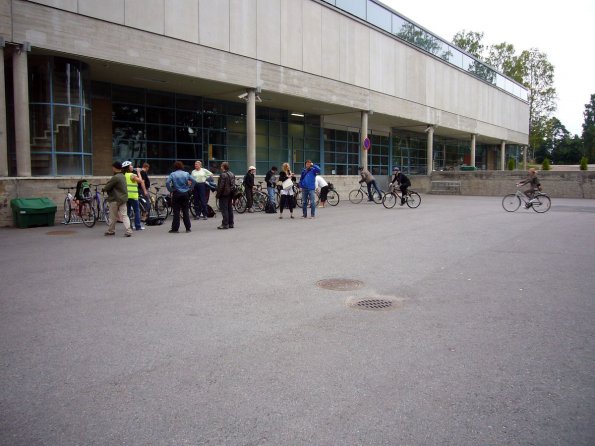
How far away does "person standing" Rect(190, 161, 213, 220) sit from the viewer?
655 inches

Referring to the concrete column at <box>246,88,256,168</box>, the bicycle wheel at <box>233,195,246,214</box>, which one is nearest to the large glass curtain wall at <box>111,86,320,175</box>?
the concrete column at <box>246,88,256,168</box>

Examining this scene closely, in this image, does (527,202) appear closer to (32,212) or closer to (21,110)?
(32,212)

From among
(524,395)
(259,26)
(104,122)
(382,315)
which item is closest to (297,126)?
(259,26)

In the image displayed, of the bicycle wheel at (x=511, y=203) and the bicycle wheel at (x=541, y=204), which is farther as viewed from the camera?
the bicycle wheel at (x=511, y=203)

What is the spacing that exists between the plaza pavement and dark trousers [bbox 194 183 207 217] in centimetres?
779

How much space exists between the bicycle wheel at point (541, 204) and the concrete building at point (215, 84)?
11.2 m

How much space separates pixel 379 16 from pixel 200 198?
70.7ft

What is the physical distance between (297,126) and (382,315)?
85.8 ft

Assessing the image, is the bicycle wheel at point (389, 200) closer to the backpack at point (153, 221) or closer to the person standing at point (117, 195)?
the backpack at point (153, 221)

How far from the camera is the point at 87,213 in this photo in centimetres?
1494

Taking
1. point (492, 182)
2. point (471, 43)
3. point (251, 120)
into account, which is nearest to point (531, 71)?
point (471, 43)

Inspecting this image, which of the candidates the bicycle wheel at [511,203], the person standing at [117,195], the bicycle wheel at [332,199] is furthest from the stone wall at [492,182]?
the bicycle wheel at [511,203]

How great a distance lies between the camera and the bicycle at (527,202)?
19.2 metres

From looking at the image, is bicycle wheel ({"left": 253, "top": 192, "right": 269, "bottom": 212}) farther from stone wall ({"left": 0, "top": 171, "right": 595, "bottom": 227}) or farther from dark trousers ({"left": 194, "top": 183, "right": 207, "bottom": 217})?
dark trousers ({"left": 194, "top": 183, "right": 207, "bottom": 217})
